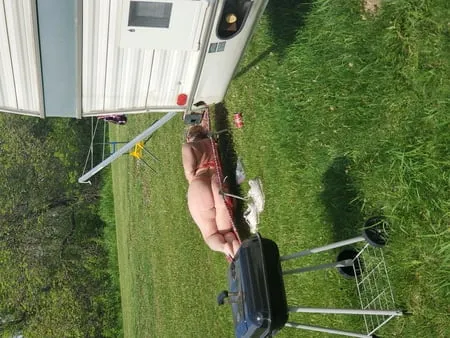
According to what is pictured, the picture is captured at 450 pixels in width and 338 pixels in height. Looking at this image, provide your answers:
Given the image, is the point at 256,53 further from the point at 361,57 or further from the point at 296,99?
the point at 361,57

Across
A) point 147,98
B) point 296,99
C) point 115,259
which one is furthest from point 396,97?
point 115,259

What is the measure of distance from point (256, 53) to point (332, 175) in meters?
2.52

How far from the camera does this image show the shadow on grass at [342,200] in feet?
18.1

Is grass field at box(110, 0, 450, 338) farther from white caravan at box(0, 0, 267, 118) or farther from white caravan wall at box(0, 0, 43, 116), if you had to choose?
white caravan wall at box(0, 0, 43, 116)

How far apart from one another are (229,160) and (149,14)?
136 inches

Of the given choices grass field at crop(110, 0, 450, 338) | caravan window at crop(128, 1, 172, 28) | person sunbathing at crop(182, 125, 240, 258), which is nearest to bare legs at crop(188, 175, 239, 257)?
person sunbathing at crop(182, 125, 240, 258)

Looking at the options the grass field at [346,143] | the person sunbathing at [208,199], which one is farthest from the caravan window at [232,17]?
the person sunbathing at [208,199]

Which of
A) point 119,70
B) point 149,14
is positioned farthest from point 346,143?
point 119,70

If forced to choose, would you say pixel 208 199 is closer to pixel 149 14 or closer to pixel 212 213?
pixel 212 213

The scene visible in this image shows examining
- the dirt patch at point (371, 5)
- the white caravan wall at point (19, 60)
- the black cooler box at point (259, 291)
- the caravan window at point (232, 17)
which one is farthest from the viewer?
the caravan window at point (232, 17)

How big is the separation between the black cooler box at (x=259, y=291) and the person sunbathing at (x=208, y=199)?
3.14 m

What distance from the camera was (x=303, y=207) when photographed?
6.44 meters

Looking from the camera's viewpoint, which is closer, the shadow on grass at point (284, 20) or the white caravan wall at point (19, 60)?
the white caravan wall at point (19, 60)

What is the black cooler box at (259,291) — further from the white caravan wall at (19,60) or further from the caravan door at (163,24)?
the white caravan wall at (19,60)
